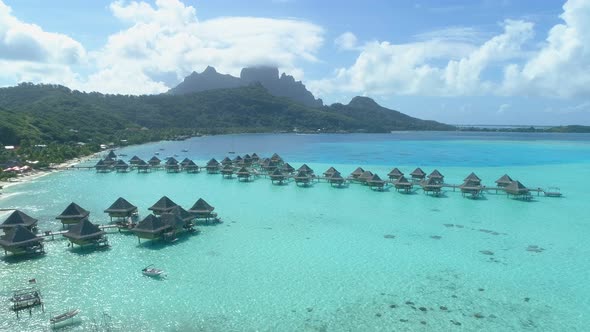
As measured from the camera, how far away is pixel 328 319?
1427 centimetres

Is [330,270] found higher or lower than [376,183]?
lower

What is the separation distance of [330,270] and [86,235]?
13266 mm

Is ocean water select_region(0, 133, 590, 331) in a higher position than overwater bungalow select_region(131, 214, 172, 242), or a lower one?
lower

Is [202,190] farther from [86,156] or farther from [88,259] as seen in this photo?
[86,156]

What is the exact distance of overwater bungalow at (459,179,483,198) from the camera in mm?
35156

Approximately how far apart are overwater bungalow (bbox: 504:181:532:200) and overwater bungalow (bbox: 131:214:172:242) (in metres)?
30.1

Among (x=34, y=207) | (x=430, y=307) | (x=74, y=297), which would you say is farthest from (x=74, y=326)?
(x=34, y=207)

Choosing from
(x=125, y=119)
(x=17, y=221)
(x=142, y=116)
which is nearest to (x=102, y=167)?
(x=17, y=221)

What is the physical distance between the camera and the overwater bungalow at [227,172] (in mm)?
45594

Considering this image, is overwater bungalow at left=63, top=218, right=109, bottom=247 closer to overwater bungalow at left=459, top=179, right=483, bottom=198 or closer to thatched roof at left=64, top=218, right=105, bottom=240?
thatched roof at left=64, top=218, right=105, bottom=240

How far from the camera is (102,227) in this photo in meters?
23.7

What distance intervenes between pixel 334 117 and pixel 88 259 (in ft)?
564

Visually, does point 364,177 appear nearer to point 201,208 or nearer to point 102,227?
point 201,208

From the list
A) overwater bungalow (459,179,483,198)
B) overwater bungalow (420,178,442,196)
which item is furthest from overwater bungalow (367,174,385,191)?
overwater bungalow (459,179,483,198)
